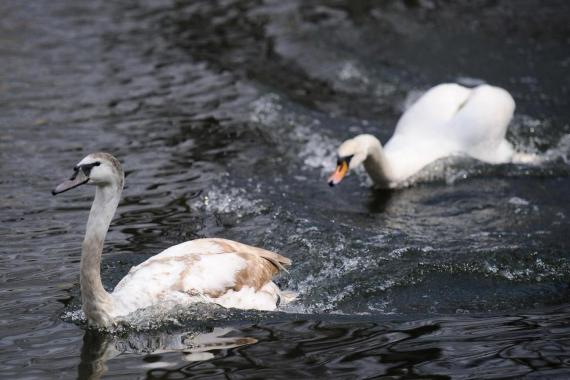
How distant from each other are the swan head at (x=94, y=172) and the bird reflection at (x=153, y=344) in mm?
961

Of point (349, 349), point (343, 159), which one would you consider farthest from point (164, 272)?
point (343, 159)

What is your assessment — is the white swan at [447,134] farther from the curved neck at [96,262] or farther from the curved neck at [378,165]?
the curved neck at [96,262]

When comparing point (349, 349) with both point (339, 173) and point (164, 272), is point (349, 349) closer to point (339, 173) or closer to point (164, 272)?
point (164, 272)

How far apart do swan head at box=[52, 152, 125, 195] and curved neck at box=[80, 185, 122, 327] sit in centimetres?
→ 9

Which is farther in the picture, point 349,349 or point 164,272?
point 164,272

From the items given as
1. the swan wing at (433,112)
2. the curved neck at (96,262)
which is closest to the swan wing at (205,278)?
the curved neck at (96,262)

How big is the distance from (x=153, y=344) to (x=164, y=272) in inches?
20.7

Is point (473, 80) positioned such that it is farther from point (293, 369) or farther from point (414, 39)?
point (293, 369)

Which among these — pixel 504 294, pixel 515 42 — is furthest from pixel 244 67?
pixel 504 294

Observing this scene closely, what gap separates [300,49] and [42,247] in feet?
23.2

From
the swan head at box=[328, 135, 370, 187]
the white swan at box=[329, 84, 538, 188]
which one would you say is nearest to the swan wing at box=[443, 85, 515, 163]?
the white swan at box=[329, 84, 538, 188]

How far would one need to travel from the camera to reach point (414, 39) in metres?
14.6

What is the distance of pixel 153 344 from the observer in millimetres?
6406

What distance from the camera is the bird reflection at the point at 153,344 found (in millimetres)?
6160
